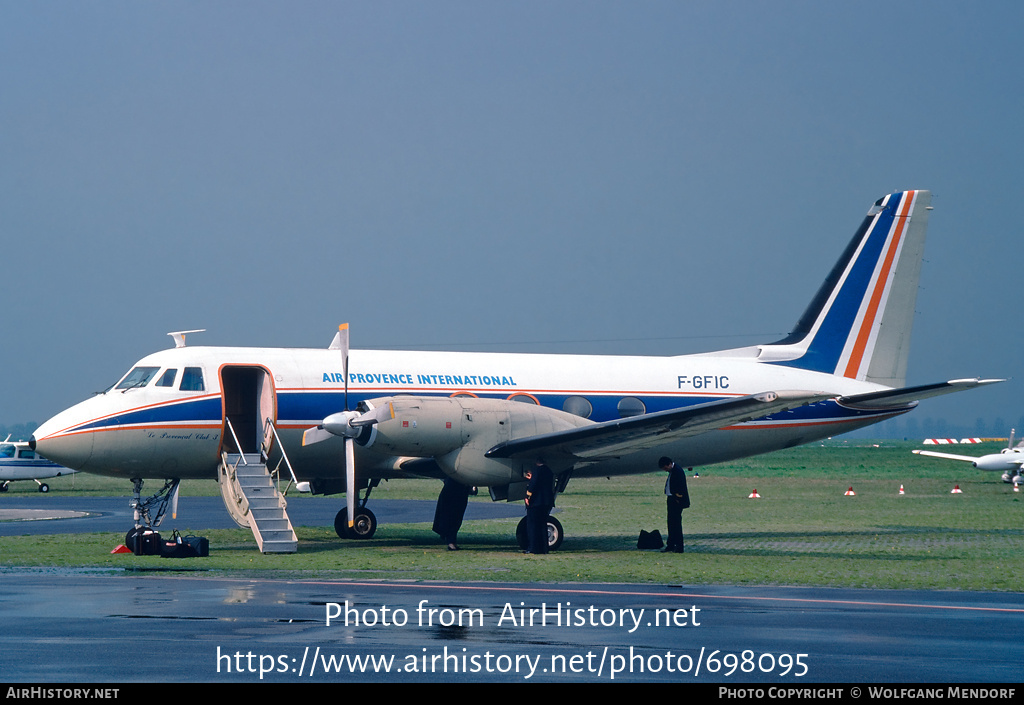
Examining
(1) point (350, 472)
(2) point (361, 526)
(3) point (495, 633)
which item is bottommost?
(2) point (361, 526)

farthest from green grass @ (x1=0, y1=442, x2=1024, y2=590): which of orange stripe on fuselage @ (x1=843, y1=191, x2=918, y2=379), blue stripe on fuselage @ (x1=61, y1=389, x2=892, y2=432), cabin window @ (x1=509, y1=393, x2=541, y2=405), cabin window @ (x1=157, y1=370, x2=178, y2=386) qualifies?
orange stripe on fuselage @ (x1=843, y1=191, x2=918, y2=379)

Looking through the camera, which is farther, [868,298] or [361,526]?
[868,298]

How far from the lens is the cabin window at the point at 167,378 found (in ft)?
74.6

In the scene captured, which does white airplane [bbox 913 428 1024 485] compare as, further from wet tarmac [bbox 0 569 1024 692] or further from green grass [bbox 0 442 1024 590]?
wet tarmac [bbox 0 569 1024 692]

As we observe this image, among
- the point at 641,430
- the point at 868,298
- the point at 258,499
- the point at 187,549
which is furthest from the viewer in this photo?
the point at 868,298

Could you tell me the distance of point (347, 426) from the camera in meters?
21.4

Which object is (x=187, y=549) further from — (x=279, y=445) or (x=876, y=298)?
(x=876, y=298)

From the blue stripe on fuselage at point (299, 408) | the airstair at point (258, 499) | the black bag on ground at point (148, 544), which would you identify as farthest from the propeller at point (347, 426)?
the black bag on ground at point (148, 544)

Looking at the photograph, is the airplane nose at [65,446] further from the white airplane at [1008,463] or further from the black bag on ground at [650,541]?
the white airplane at [1008,463]

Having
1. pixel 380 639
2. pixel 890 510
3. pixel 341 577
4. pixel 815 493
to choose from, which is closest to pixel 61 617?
pixel 380 639

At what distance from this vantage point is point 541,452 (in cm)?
2192

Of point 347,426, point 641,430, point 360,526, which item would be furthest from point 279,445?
point 641,430

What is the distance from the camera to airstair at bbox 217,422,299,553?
21188mm

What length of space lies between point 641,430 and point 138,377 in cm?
1009
